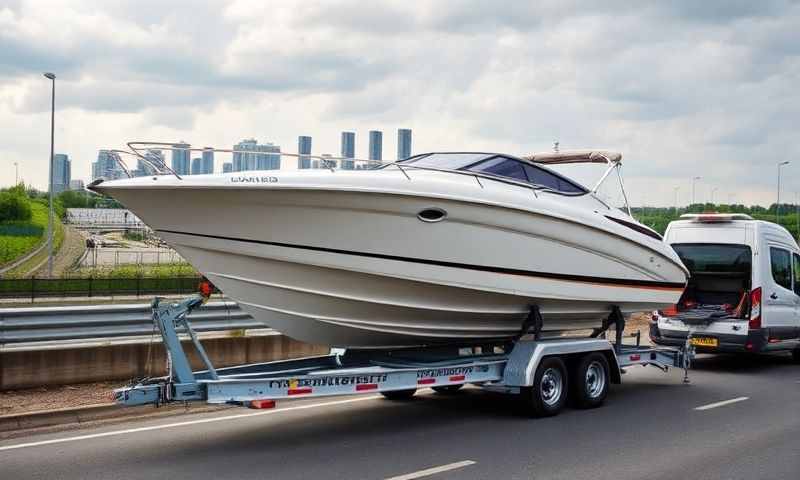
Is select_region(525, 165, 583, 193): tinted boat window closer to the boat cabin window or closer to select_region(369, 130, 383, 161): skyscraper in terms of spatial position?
the boat cabin window

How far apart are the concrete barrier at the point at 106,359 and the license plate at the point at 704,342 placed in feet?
21.9

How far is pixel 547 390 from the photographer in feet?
32.0

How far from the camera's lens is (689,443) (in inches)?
328

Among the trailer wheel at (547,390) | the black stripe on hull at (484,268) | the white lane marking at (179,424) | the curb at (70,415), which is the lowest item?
the white lane marking at (179,424)

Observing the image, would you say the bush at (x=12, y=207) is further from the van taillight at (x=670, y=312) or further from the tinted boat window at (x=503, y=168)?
the tinted boat window at (x=503, y=168)

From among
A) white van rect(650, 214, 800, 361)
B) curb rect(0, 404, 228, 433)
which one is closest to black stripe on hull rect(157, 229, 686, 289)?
white van rect(650, 214, 800, 361)

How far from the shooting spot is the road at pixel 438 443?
7055mm

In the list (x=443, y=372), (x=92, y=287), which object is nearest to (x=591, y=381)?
(x=443, y=372)

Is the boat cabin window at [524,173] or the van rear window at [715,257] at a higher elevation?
the boat cabin window at [524,173]

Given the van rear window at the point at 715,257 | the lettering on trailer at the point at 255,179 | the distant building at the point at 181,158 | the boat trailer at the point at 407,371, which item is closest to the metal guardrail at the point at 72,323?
the boat trailer at the point at 407,371

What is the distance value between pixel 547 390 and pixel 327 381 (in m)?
3.08

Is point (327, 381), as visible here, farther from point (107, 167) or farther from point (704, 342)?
point (704, 342)

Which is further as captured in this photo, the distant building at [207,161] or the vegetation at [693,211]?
the vegetation at [693,211]

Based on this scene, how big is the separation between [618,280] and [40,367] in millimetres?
7361
